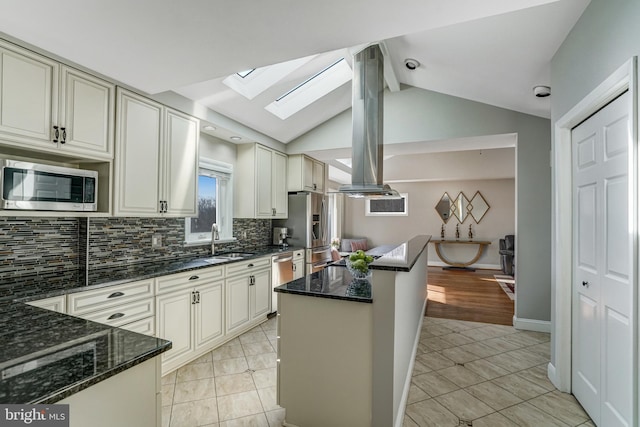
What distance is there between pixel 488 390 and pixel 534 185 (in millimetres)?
2545

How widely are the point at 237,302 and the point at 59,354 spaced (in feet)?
8.35

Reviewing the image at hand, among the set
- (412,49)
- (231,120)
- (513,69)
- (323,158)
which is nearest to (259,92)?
(231,120)

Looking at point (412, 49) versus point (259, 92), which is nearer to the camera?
point (412, 49)

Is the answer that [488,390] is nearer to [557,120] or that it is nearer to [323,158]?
[557,120]

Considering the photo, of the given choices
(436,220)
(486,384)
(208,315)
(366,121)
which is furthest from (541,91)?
(436,220)

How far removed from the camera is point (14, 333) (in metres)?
1.25

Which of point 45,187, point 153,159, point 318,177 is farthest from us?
point 318,177

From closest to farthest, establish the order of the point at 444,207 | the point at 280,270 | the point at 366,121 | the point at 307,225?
the point at 366,121
the point at 280,270
the point at 307,225
the point at 444,207

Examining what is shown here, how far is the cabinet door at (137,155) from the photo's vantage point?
2566mm

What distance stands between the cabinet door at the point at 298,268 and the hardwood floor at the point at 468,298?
1925mm

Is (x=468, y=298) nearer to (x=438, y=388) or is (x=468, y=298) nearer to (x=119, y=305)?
(x=438, y=388)

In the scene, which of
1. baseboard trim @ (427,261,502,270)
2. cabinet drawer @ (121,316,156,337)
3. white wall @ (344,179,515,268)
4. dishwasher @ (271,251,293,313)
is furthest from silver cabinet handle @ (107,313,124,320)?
baseboard trim @ (427,261,502,270)

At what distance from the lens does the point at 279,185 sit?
489 centimetres

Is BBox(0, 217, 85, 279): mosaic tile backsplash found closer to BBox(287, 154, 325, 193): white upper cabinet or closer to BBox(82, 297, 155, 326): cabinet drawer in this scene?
BBox(82, 297, 155, 326): cabinet drawer
